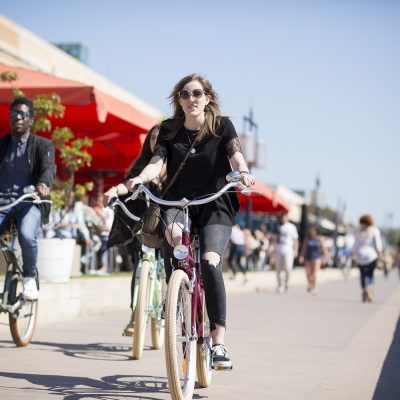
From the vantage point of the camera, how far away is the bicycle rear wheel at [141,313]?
723 centimetres

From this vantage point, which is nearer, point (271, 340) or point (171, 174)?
point (171, 174)

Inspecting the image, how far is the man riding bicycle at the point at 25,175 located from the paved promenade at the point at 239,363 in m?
0.79

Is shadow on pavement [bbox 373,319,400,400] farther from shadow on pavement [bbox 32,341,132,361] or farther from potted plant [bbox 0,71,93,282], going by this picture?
potted plant [bbox 0,71,93,282]

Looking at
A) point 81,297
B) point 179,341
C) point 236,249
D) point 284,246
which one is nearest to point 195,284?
point 179,341

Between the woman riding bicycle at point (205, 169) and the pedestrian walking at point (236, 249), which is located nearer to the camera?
the woman riding bicycle at point (205, 169)

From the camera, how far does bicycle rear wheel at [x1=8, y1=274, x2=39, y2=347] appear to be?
7.45 m

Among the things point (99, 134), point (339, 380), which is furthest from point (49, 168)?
point (99, 134)

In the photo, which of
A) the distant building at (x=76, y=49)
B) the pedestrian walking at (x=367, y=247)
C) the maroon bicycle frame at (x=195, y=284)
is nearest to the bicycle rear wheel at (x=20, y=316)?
the maroon bicycle frame at (x=195, y=284)

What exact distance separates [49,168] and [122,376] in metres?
1.84

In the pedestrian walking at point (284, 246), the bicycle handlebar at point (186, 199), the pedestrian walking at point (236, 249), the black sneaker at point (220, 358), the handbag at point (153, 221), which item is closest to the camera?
the bicycle handlebar at point (186, 199)

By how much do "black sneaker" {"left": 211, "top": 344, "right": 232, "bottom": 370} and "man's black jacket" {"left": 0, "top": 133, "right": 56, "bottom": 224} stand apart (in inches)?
96.3

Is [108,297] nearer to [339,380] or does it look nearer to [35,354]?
[35,354]

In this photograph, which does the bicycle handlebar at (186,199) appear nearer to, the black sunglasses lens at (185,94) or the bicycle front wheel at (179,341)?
the bicycle front wheel at (179,341)

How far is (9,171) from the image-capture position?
7.43 m
